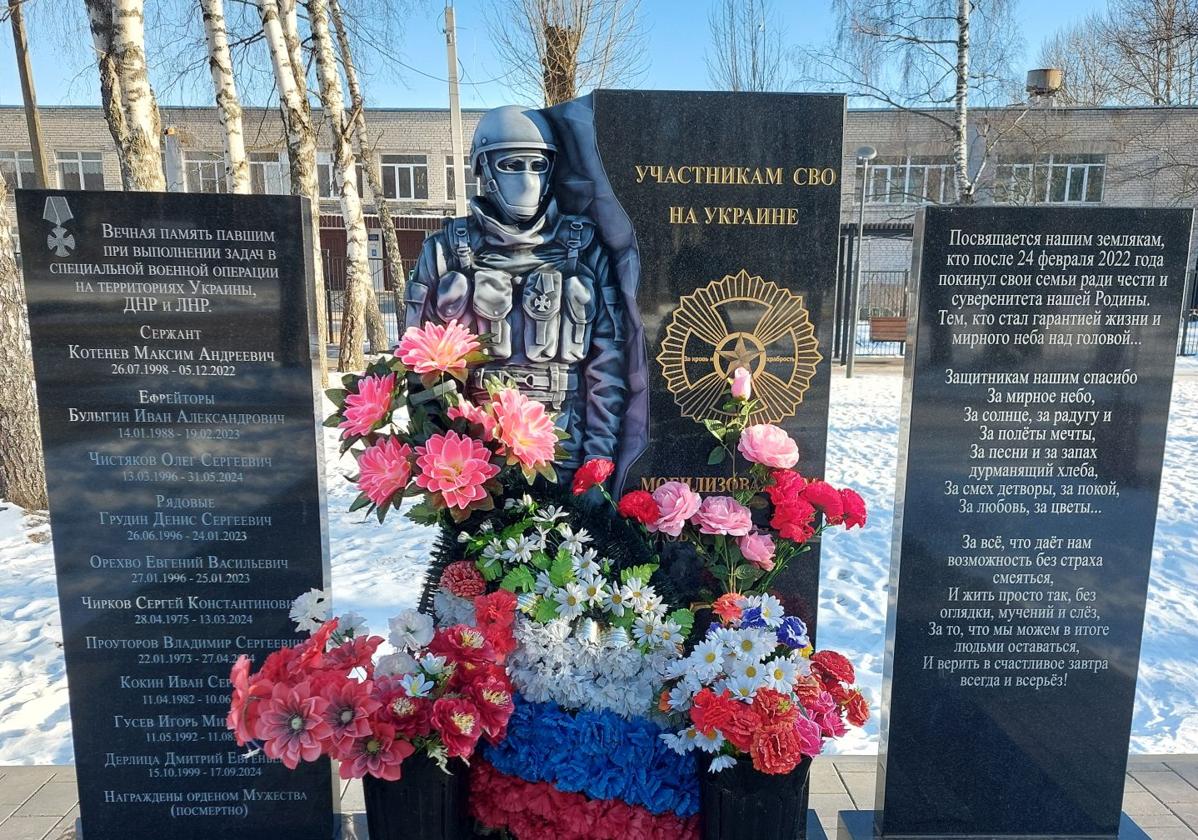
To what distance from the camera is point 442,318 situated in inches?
106

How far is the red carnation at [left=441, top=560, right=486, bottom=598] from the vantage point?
2250 mm

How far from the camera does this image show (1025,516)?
2639mm

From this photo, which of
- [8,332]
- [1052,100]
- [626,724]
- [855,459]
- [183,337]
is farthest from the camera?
[1052,100]

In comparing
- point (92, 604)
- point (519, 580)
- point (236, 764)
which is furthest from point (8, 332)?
point (519, 580)

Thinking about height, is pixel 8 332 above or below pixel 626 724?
above

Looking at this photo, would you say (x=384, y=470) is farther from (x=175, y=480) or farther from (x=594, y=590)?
(x=175, y=480)

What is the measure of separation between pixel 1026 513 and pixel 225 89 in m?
8.18

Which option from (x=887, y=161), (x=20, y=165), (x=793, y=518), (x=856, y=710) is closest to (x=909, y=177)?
(x=887, y=161)

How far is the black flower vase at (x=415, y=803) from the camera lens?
80.2 inches

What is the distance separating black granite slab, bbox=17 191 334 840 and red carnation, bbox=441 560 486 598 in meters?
0.59

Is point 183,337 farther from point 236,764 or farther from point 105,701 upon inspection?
point 236,764

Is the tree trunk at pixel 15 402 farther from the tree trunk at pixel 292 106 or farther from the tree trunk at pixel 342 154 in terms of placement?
the tree trunk at pixel 342 154

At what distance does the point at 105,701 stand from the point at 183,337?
4.12 feet

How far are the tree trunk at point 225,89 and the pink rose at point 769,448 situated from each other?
21.6ft
